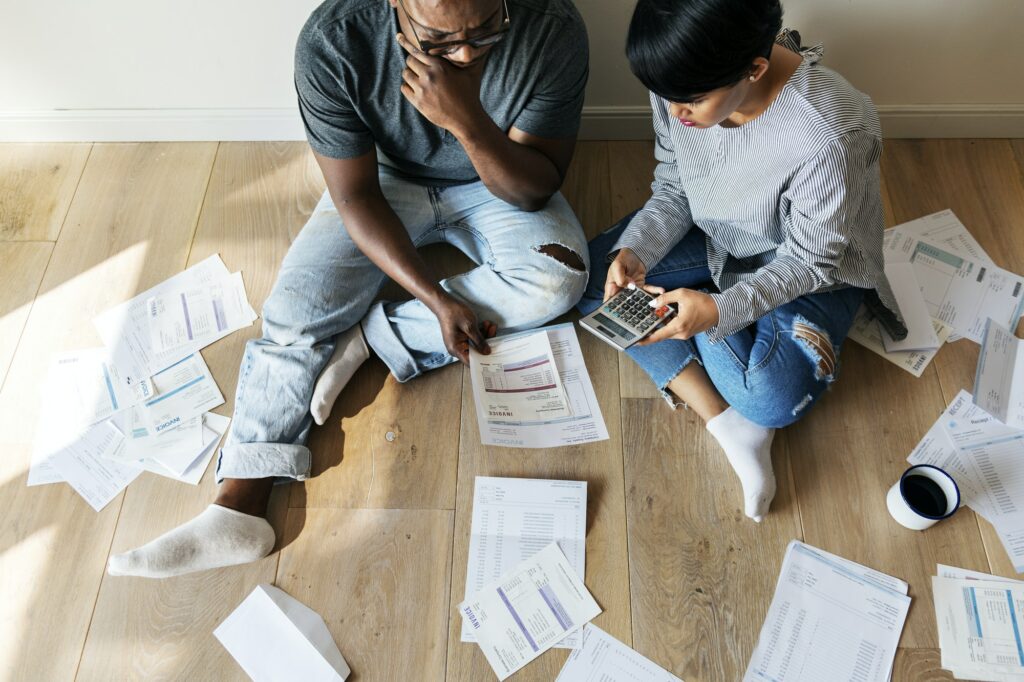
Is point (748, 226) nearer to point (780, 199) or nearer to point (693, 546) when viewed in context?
point (780, 199)

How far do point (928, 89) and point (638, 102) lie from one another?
2.30 ft

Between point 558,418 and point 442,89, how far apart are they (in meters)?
0.70

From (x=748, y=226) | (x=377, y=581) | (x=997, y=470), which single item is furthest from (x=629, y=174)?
(x=377, y=581)

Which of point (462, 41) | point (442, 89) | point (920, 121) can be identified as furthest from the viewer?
point (920, 121)

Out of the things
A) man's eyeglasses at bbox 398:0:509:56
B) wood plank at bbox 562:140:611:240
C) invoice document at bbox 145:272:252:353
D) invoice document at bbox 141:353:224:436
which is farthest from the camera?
wood plank at bbox 562:140:611:240

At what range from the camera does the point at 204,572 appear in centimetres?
144

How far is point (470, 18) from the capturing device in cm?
110

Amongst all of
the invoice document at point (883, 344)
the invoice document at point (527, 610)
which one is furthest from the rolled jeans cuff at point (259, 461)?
the invoice document at point (883, 344)

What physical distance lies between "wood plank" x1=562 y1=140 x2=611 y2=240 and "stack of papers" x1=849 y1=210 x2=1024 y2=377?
25.1 inches

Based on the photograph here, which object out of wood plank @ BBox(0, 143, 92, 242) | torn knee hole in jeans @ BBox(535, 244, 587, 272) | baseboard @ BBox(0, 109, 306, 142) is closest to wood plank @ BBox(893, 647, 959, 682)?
torn knee hole in jeans @ BBox(535, 244, 587, 272)

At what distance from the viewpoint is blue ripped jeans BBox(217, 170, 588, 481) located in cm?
149

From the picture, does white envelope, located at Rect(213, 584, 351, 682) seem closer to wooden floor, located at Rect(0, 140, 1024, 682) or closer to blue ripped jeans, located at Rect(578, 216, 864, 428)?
wooden floor, located at Rect(0, 140, 1024, 682)

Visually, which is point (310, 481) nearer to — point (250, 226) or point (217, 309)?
point (217, 309)

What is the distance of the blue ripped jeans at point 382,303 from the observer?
1494 mm
